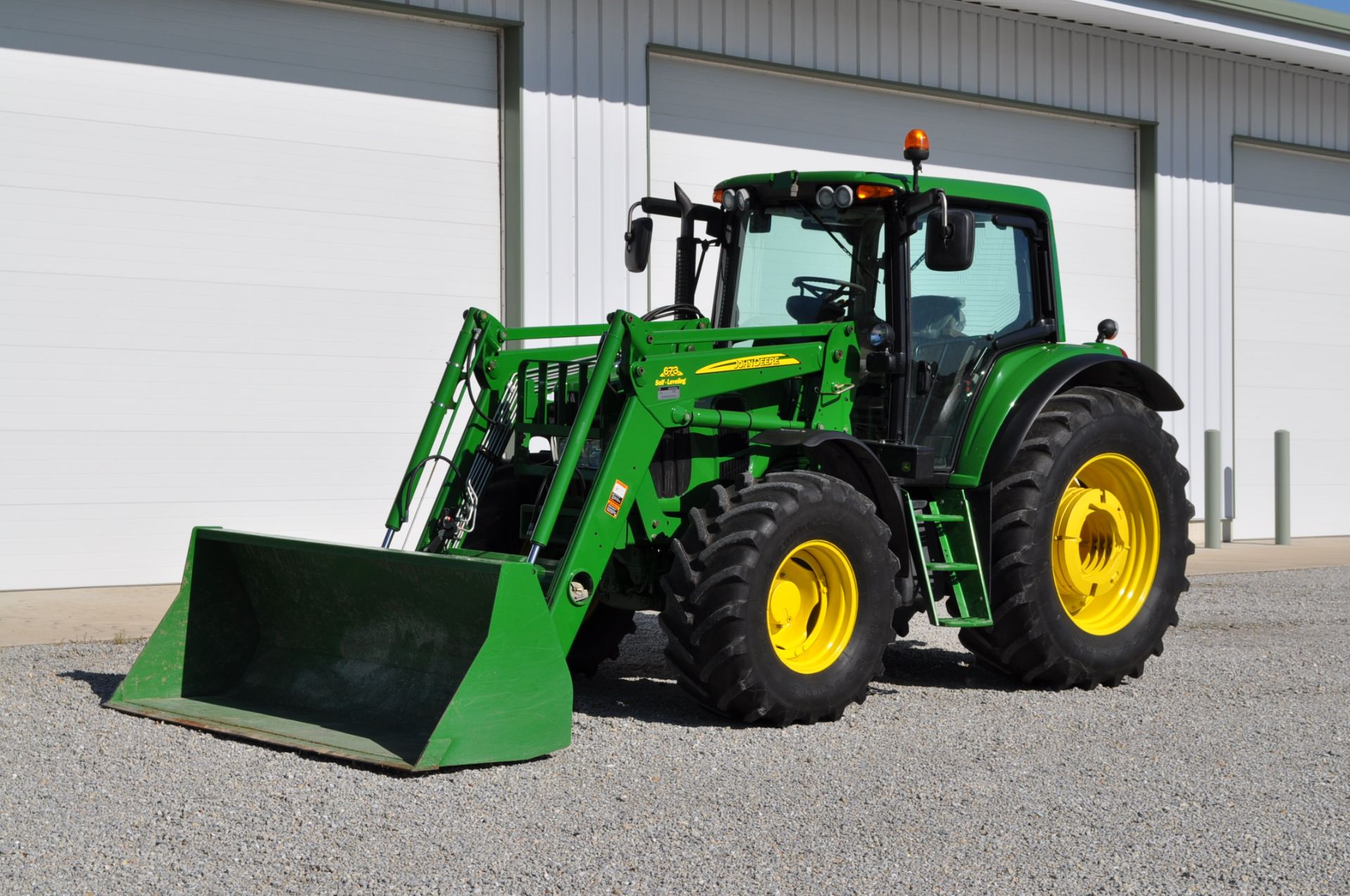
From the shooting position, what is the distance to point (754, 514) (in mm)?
6090

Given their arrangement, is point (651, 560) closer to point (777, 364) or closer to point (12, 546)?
point (777, 364)

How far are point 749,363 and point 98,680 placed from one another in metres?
3.41

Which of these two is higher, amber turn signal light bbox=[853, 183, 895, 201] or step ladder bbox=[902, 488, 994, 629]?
amber turn signal light bbox=[853, 183, 895, 201]

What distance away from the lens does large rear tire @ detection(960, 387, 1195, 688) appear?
713 cm

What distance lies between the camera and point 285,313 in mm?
11422

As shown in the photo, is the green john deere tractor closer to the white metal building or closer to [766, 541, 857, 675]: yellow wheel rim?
[766, 541, 857, 675]: yellow wheel rim

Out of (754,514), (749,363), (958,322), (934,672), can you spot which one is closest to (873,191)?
(958,322)

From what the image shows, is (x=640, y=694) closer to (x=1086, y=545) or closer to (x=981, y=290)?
(x=1086, y=545)

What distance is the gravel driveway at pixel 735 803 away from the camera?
428 cm

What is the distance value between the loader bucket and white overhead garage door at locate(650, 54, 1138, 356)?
670 centimetres

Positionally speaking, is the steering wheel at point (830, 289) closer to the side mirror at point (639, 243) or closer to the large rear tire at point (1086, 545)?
the side mirror at point (639, 243)

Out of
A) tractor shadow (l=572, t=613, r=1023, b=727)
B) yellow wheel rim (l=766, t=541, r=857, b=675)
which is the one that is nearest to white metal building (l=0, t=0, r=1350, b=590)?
tractor shadow (l=572, t=613, r=1023, b=727)

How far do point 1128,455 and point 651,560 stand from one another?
264 centimetres

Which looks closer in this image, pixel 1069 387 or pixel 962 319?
pixel 962 319
